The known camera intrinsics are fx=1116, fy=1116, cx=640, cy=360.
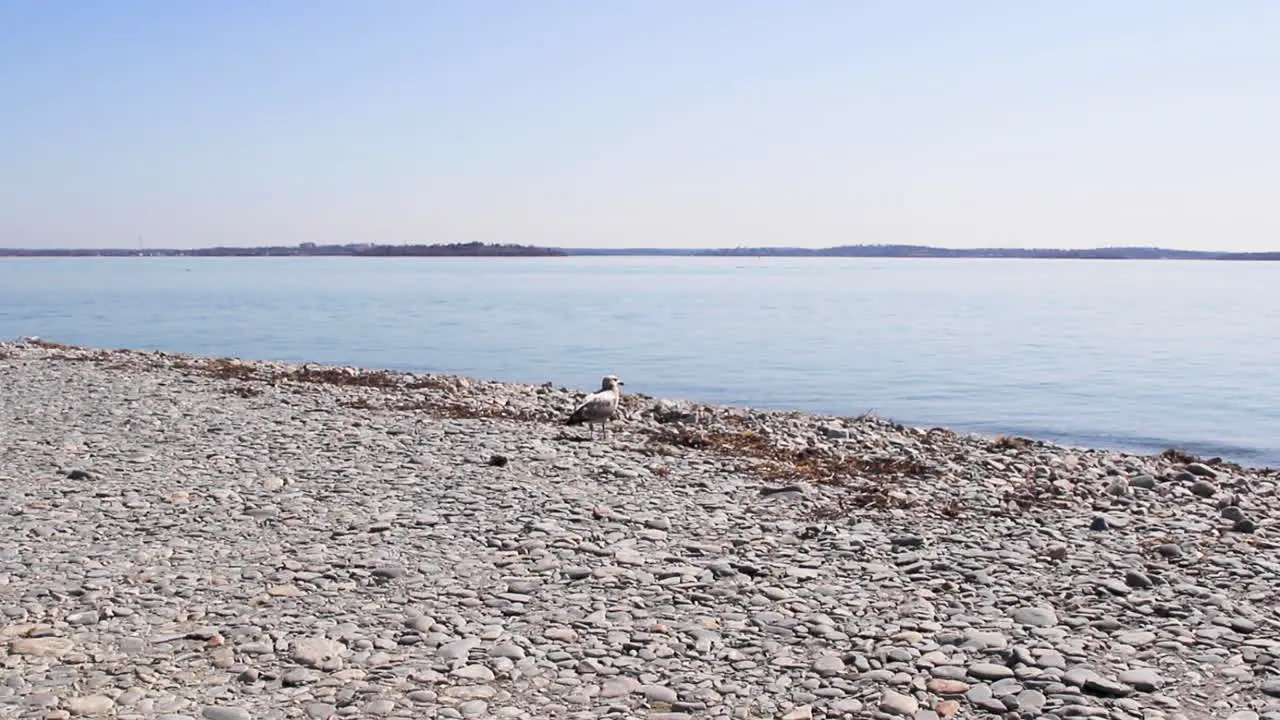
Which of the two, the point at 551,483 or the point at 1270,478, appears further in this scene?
the point at 1270,478

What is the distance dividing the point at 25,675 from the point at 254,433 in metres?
9.38

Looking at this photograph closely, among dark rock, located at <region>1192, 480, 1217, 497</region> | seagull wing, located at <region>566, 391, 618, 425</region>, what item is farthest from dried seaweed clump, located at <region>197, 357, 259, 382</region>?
dark rock, located at <region>1192, 480, 1217, 497</region>

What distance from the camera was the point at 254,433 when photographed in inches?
615

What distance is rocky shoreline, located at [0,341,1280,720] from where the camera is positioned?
21.2 ft

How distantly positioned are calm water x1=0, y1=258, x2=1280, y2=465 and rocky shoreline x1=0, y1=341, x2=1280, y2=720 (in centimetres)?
1277

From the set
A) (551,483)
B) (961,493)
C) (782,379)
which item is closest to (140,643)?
(551,483)

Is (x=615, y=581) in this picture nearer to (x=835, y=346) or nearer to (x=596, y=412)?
(x=596, y=412)

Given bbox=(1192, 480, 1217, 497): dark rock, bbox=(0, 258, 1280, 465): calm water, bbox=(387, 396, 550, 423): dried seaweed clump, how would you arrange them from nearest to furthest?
bbox=(1192, 480, 1217, 497): dark rock
bbox=(387, 396, 550, 423): dried seaweed clump
bbox=(0, 258, 1280, 465): calm water

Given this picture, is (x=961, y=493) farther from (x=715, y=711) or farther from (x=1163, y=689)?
(x=715, y=711)

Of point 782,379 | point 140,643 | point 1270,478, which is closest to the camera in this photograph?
point 140,643

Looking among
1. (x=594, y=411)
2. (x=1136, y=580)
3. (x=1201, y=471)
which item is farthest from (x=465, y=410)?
(x=1136, y=580)

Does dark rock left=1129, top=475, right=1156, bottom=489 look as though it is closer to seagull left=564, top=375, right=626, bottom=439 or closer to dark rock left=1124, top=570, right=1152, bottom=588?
dark rock left=1124, top=570, right=1152, bottom=588

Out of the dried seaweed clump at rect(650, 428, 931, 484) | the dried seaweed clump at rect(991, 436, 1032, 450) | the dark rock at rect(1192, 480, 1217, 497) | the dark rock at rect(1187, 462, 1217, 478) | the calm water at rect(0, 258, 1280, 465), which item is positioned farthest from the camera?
the calm water at rect(0, 258, 1280, 465)

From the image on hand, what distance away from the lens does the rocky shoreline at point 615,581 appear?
21.2 feet
